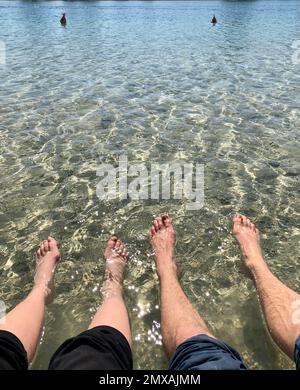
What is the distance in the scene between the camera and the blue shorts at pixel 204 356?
10.2 feet

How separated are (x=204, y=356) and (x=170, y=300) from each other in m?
1.55

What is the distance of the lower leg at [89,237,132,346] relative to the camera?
14.2 ft

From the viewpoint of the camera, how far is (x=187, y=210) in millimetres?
7008

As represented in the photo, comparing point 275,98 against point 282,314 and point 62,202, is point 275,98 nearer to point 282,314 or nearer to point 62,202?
point 62,202

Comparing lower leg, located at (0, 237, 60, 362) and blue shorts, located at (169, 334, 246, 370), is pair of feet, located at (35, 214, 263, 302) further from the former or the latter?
blue shorts, located at (169, 334, 246, 370)

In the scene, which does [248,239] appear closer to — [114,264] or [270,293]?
[270,293]

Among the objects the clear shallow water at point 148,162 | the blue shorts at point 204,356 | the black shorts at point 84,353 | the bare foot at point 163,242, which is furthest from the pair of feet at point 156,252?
the blue shorts at point 204,356

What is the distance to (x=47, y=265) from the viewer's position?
5.49 meters

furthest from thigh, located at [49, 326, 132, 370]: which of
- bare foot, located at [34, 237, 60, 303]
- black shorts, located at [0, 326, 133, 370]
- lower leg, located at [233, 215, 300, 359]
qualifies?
lower leg, located at [233, 215, 300, 359]

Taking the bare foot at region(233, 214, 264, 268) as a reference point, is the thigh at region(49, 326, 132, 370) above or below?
above

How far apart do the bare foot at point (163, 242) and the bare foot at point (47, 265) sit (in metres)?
1.56

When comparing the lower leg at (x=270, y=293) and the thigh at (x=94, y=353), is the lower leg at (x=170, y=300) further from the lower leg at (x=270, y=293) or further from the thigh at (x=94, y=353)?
the lower leg at (x=270, y=293)

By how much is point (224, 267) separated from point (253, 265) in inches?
17.7

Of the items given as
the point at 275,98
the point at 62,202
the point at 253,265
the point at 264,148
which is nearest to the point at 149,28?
the point at 275,98
